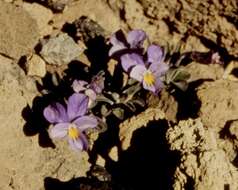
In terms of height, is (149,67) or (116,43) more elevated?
(116,43)

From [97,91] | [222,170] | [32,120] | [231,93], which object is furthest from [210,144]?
[32,120]

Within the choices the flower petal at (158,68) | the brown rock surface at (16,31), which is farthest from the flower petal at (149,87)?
the brown rock surface at (16,31)

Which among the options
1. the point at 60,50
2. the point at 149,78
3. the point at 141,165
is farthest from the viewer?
the point at 60,50

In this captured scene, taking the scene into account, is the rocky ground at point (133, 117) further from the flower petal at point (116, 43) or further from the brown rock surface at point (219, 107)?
the flower petal at point (116, 43)

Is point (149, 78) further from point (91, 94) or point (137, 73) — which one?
point (91, 94)

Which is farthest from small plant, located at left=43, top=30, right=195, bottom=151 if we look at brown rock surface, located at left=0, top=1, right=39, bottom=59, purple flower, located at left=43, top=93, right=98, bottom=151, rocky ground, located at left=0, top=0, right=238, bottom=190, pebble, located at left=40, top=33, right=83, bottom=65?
brown rock surface, located at left=0, top=1, right=39, bottom=59

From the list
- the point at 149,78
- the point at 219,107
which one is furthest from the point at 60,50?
the point at 219,107

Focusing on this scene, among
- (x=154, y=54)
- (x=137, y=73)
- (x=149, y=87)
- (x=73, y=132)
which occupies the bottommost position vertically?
(x=73, y=132)
